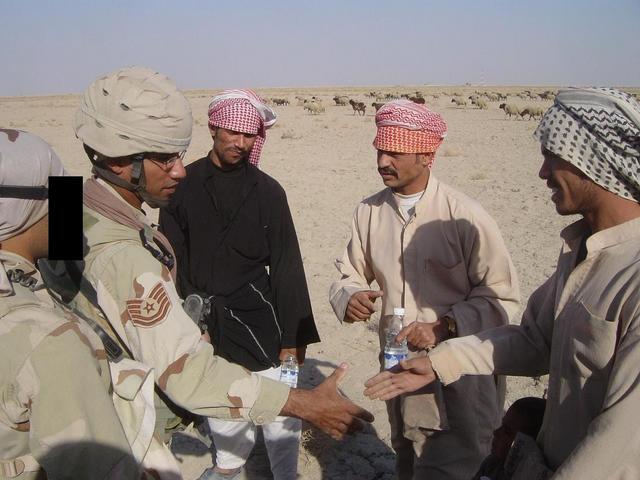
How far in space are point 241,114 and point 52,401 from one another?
8.61 ft

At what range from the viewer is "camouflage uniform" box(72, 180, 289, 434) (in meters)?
1.91

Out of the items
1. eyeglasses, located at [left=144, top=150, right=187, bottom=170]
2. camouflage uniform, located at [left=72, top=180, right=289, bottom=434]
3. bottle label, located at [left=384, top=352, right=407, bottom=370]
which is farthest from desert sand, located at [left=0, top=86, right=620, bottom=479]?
eyeglasses, located at [left=144, top=150, right=187, bottom=170]

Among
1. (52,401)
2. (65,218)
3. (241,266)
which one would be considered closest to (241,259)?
(241,266)

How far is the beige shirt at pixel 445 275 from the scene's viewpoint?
301 centimetres

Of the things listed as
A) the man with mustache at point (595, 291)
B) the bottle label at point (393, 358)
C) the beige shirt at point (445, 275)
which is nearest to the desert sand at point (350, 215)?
the beige shirt at point (445, 275)

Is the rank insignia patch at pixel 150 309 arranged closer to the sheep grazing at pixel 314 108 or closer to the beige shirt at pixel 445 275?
Answer: the beige shirt at pixel 445 275

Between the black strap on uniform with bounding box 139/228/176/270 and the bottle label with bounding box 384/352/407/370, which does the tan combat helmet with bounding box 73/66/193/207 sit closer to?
the black strap on uniform with bounding box 139/228/176/270

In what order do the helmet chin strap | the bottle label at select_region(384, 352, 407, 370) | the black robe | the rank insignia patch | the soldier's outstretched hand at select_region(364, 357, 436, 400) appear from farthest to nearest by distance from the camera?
the black robe → the bottle label at select_region(384, 352, 407, 370) → the soldier's outstretched hand at select_region(364, 357, 436, 400) → the helmet chin strap → the rank insignia patch

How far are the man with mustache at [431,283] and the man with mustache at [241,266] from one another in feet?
1.72

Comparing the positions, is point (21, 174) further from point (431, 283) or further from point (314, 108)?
point (314, 108)

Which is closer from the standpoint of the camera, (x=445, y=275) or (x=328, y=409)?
(x=328, y=409)

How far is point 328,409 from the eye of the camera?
2.32 m

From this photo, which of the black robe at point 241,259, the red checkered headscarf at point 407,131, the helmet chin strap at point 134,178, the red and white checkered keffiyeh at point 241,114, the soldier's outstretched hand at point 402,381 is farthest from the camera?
the red and white checkered keffiyeh at point 241,114

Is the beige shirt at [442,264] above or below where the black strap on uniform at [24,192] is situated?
below
